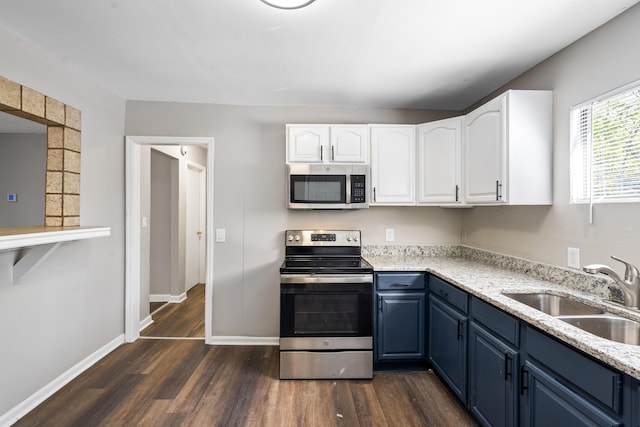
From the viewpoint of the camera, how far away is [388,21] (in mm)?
1678

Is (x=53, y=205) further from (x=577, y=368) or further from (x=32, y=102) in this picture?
(x=577, y=368)

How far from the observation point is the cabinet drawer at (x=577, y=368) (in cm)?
101

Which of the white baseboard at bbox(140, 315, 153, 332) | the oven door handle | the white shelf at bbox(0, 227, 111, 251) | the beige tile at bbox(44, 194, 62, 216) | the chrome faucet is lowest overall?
the white baseboard at bbox(140, 315, 153, 332)

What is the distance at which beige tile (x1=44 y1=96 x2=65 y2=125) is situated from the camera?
2.04m

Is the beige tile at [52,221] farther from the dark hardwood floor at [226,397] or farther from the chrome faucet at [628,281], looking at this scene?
the chrome faucet at [628,281]

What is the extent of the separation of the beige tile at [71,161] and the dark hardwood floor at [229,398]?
1.57 metres

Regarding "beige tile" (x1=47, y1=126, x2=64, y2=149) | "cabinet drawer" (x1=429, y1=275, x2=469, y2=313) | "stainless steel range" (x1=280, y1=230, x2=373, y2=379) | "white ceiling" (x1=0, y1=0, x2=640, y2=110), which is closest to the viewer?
"white ceiling" (x1=0, y1=0, x2=640, y2=110)

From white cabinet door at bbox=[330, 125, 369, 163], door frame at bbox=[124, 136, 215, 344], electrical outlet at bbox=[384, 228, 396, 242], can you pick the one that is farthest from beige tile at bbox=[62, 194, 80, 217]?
electrical outlet at bbox=[384, 228, 396, 242]

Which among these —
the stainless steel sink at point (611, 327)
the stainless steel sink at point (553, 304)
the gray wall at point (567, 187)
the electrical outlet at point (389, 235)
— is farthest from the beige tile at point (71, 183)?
the gray wall at point (567, 187)

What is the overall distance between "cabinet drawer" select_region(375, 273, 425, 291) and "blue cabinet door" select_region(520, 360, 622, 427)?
1049 mm

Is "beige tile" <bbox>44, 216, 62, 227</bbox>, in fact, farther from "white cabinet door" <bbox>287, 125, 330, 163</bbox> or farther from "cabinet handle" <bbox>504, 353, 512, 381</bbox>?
"cabinet handle" <bbox>504, 353, 512, 381</bbox>

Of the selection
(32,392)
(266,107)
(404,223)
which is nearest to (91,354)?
(32,392)

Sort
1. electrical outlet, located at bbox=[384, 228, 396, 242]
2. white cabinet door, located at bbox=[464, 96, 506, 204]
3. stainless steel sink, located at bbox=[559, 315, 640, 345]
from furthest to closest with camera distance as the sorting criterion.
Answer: electrical outlet, located at bbox=[384, 228, 396, 242]
white cabinet door, located at bbox=[464, 96, 506, 204]
stainless steel sink, located at bbox=[559, 315, 640, 345]

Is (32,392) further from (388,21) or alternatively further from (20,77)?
(388,21)
